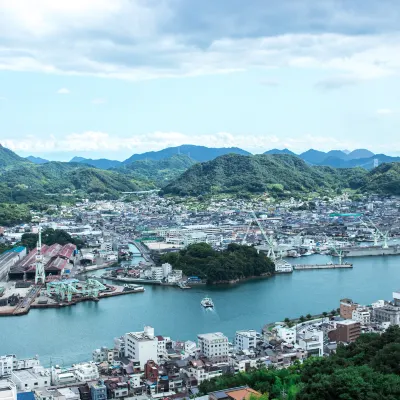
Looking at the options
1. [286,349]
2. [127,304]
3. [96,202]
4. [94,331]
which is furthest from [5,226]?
[286,349]

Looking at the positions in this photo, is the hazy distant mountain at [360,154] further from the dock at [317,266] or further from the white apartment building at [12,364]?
the white apartment building at [12,364]

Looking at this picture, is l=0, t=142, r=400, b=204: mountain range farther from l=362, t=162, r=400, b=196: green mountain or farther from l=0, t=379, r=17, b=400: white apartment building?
l=0, t=379, r=17, b=400: white apartment building

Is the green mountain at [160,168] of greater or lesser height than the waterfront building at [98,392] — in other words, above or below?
above

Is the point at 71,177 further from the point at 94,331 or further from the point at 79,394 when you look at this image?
the point at 79,394

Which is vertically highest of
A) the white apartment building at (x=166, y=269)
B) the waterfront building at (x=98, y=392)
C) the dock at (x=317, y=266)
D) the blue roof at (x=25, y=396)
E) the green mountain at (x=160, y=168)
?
the green mountain at (x=160, y=168)

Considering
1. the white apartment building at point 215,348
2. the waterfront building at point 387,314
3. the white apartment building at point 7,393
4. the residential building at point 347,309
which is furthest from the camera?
the residential building at point 347,309

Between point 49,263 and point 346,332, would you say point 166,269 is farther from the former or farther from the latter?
point 346,332

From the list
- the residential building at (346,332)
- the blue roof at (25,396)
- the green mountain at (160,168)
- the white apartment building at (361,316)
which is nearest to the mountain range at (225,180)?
the green mountain at (160,168)

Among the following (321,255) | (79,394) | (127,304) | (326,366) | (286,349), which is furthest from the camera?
(321,255)
